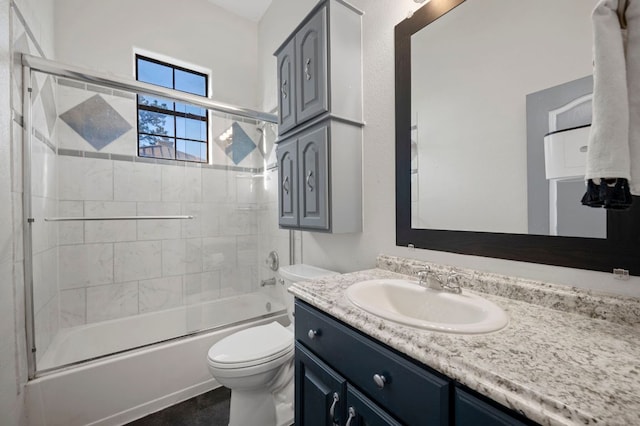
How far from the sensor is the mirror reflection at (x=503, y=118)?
0.77m

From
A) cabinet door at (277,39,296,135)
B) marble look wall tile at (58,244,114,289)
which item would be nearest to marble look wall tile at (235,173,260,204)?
cabinet door at (277,39,296,135)

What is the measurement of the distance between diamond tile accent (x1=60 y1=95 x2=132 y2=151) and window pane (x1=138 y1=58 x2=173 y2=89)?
0.46m

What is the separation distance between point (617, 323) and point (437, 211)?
608 mm

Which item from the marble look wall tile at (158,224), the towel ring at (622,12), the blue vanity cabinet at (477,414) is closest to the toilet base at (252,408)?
the blue vanity cabinet at (477,414)

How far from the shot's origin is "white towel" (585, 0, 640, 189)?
0.51m

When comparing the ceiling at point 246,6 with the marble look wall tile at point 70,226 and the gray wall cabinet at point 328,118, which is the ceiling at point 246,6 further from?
the marble look wall tile at point 70,226

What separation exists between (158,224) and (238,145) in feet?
3.29

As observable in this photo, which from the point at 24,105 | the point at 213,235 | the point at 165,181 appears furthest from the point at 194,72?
the point at 213,235

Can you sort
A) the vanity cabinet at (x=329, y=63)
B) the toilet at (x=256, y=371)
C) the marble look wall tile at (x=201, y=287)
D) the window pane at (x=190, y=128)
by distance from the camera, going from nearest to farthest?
the toilet at (x=256, y=371), the vanity cabinet at (x=329, y=63), the marble look wall tile at (x=201, y=287), the window pane at (x=190, y=128)

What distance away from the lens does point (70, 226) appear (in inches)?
78.6

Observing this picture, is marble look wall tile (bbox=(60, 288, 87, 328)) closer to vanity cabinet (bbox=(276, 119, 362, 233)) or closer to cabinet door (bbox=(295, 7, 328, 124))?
vanity cabinet (bbox=(276, 119, 362, 233))

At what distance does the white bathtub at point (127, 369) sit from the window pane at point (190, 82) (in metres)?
2.10

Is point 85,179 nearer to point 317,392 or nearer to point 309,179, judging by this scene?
point 309,179

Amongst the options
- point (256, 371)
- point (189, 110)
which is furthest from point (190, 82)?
point (256, 371)
